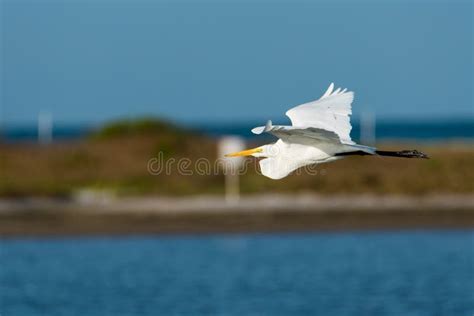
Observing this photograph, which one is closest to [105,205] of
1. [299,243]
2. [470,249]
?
[299,243]

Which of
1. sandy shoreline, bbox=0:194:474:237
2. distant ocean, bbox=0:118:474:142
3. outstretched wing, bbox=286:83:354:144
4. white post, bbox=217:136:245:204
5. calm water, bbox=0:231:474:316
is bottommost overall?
calm water, bbox=0:231:474:316

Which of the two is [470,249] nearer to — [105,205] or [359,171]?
[359,171]

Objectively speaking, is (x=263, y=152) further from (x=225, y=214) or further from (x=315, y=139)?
(x=225, y=214)

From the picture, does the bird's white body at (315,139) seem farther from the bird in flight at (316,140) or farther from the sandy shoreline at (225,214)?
the sandy shoreline at (225,214)

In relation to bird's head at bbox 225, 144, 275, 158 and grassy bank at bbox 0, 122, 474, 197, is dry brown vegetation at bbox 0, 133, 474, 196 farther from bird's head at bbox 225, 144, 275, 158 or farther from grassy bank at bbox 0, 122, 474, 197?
bird's head at bbox 225, 144, 275, 158

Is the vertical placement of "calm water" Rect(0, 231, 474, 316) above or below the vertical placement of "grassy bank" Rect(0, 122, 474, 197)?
below

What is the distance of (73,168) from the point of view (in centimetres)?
2780

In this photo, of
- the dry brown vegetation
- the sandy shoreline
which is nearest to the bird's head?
the sandy shoreline

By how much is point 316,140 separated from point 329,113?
0.38 m

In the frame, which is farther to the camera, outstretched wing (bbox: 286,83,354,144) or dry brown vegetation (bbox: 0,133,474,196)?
dry brown vegetation (bbox: 0,133,474,196)

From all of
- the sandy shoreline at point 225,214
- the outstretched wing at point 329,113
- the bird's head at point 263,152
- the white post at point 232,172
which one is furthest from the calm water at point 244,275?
the outstretched wing at point 329,113

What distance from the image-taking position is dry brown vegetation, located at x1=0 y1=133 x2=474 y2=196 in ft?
84.2

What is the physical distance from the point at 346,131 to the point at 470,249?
42.8 ft

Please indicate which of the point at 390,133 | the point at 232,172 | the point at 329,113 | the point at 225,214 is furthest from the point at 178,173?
the point at 390,133
